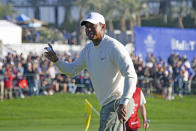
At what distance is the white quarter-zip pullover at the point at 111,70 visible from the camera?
734cm

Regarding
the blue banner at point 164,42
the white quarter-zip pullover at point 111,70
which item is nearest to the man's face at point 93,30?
the white quarter-zip pullover at point 111,70

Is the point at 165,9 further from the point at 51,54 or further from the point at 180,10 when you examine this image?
the point at 51,54

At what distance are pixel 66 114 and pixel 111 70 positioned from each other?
629 inches

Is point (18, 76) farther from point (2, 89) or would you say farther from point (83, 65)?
point (83, 65)

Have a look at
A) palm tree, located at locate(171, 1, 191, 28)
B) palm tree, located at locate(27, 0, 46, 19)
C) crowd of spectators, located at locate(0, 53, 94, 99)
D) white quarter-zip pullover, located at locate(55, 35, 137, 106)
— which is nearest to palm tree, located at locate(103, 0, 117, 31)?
palm tree, located at locate(171, 1, 191, 28)

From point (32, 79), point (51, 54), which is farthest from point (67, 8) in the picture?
point (51, 54)

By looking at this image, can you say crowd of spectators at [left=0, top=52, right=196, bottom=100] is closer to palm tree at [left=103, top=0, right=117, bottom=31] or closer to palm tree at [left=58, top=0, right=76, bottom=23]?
palm tree at [left=103, top=0, right=117, bottom=31]

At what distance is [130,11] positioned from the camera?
66000mm

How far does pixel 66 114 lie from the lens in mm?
23438

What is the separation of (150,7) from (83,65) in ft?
208

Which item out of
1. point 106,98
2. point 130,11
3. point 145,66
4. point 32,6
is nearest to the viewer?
point 106,98

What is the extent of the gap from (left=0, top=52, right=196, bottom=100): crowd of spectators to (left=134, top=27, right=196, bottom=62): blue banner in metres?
0.62

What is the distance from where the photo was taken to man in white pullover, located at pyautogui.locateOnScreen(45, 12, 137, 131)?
7355 mm

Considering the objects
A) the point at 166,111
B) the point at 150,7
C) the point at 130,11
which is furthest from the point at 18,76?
the point at 150,7
